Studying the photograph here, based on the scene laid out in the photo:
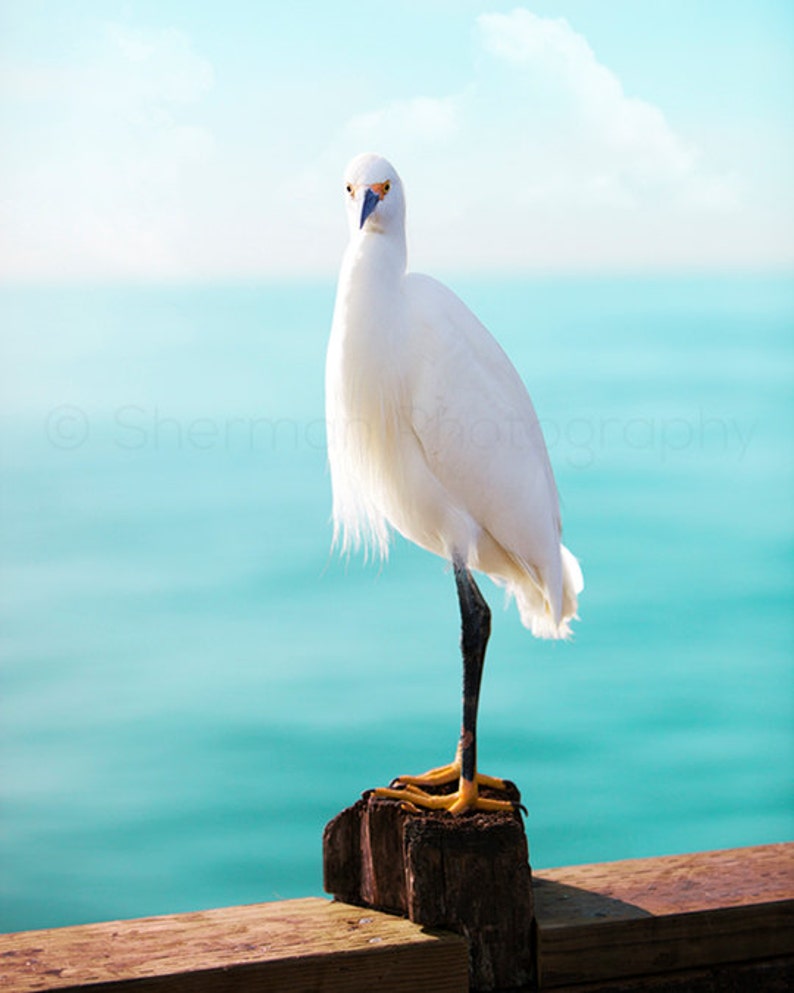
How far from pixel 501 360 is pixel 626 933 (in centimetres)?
79

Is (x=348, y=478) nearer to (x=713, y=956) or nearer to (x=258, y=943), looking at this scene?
(x=258, y=943)

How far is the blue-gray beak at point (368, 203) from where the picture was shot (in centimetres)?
162

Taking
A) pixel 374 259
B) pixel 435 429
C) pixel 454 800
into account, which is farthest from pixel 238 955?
pixel 374 259

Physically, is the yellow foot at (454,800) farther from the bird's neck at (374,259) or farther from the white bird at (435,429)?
the bird's neck at (374,259)

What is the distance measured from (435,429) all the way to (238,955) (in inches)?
28.6

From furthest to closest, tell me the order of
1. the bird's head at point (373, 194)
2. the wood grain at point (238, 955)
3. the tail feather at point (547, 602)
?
the tail feather at point (547, 602)
the bird's head at point (373, 194)
the wood grain at point (238, 955)

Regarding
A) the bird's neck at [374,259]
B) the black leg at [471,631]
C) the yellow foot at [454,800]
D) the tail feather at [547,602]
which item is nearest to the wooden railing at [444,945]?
the yellow foot at [454,800]

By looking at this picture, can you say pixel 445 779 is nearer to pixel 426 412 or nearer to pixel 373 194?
pixel 426 412

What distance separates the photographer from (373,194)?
5.32 ft

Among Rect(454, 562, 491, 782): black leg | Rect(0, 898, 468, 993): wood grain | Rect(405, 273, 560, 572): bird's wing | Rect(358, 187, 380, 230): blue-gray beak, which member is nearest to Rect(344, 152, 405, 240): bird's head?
Rect(358, 187, 380, 230): blue-gray beak

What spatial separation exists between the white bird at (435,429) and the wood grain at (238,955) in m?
0.24

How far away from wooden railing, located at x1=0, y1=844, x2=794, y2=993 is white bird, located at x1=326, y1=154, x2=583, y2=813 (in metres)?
0.21

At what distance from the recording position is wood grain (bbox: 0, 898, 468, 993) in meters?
1.31

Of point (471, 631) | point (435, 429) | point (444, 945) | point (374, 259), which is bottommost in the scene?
point (444, 945)
